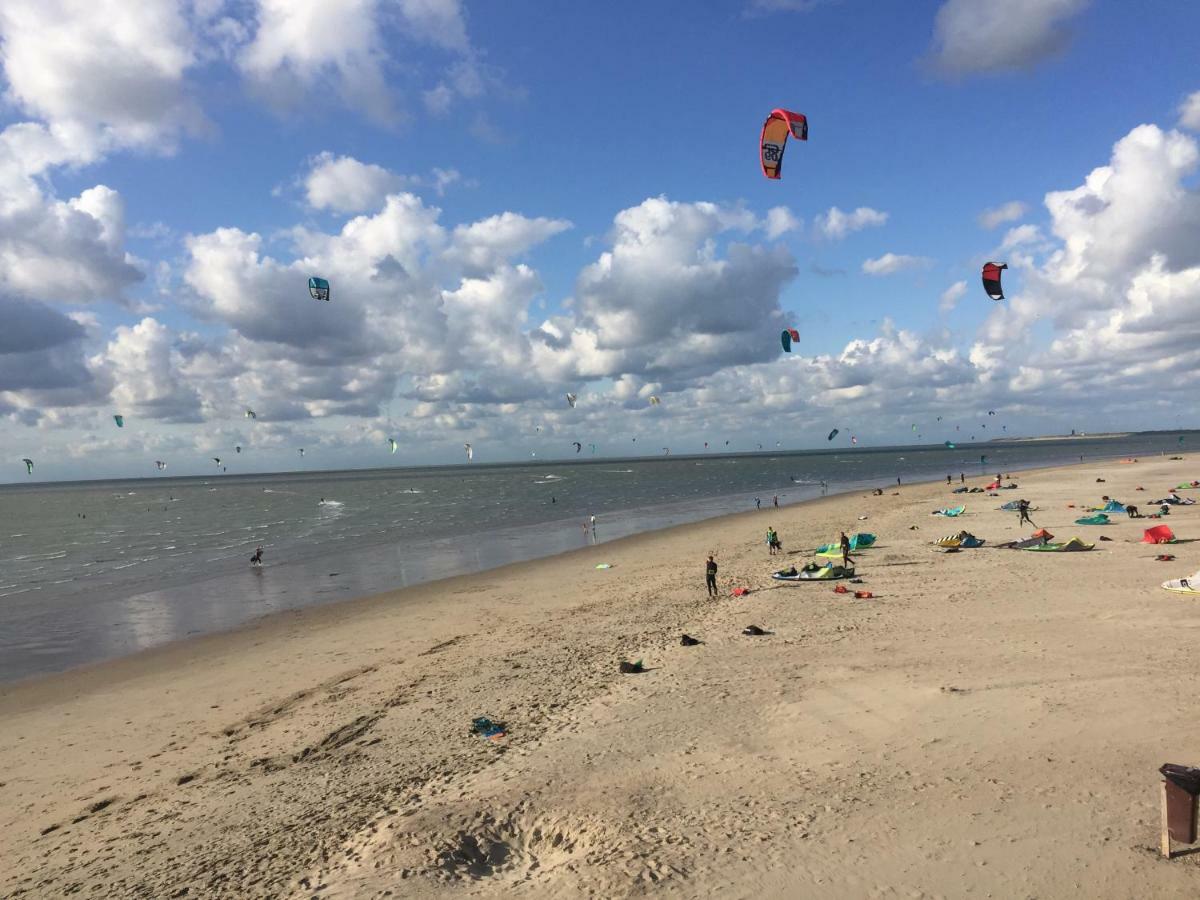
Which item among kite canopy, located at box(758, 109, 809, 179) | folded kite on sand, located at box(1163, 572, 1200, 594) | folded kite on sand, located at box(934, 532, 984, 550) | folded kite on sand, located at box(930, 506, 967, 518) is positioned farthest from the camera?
folded kite on sand, located at box(930, 506, 967, 518)

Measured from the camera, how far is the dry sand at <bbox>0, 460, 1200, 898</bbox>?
7047 mm

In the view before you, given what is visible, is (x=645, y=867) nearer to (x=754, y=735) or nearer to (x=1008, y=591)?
(x=754, y=735)

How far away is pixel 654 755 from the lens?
952cm

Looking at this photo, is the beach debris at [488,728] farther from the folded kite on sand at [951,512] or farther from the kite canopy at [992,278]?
the folded kite on sand at [951,512]

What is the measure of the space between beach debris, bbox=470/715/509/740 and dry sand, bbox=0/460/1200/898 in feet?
0.69

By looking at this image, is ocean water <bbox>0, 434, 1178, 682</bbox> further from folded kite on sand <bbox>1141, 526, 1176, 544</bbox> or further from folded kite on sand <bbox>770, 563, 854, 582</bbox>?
folded kite on sand <bbox>1141, 526, 1176, 544</bbox>

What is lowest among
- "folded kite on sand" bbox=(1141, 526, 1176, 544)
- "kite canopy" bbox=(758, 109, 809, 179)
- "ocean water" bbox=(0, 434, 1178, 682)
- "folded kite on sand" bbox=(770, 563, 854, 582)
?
"ocean water" bbox=(0, 434, 1178, 682)

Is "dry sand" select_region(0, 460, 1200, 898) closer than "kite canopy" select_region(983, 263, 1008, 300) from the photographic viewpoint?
Yes

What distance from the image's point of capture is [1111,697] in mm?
10234

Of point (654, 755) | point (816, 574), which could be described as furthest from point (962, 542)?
point (654, 755)

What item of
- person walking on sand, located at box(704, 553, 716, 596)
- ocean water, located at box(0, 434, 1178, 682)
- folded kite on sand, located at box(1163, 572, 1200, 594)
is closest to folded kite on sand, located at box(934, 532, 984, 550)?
folded kite on sand, located at box(1163, 572, 1200, 594)

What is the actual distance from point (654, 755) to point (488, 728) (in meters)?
2.87

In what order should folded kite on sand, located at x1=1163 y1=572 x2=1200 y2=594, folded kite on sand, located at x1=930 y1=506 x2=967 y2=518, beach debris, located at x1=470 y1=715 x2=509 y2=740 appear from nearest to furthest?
beach debris, located at x1=470 y1=715 x2=509 y2=740 < folded kite on sand, located at x1=1163 y1=572 x2=1200 y2=594 < folded kite on sand, located at x1=930 y1=506 x2=967 y2=518

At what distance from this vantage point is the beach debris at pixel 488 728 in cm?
1071
